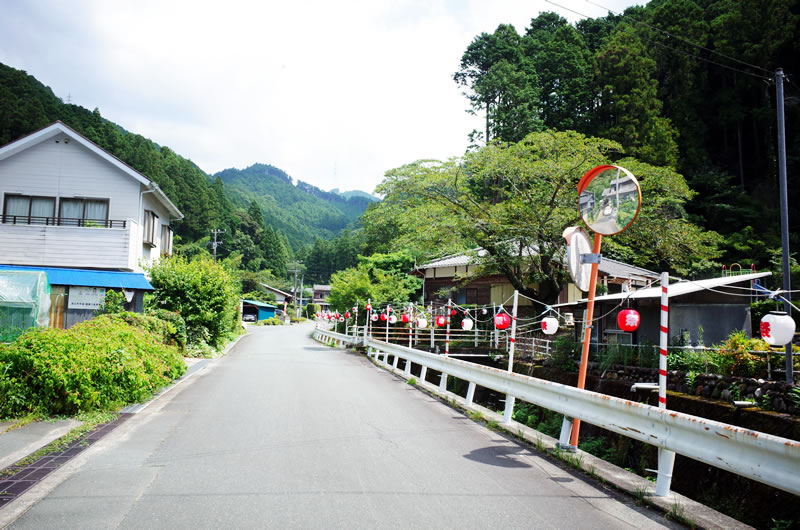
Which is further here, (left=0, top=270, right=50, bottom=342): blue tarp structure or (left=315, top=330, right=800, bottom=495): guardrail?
(left=0, top=270, right=50, bottom=342): blue tarp structure

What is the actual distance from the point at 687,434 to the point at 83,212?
2292cm

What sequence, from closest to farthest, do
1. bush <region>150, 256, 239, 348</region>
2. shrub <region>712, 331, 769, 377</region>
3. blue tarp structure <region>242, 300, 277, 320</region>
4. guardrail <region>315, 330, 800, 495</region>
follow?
guardrail <region>315, 330, 800, 495</region>, shrub <region>712, 331, 769, 377</region>, bush <region>150, 256, 239, 348</region>, blue tarp structure <region>242, 300, 277, 320</region>

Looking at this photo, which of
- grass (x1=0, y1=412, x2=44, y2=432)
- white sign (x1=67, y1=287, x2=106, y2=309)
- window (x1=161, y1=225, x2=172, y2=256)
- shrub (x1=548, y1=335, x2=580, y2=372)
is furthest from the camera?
window (x1=161, y1=225, x2=172, y2=256)

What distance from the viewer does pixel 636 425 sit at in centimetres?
546

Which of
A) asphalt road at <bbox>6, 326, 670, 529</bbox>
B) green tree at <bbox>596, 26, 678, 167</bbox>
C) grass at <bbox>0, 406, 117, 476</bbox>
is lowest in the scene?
grass at <bbox>0, 406, 117, 476</bbox>

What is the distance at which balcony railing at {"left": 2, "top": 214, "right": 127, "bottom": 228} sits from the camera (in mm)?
21344

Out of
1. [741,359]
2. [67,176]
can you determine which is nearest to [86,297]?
[67,176]

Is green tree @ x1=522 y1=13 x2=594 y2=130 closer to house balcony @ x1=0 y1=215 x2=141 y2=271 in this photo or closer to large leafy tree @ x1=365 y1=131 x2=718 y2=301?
large leafy tree @ x1=365 y1=131 x2=718 y2=301

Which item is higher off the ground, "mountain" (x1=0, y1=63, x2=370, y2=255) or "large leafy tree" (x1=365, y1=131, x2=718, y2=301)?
"mountain" (x1=0, y1=63, x2=370, y2=255)

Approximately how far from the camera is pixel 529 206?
19.3 metres

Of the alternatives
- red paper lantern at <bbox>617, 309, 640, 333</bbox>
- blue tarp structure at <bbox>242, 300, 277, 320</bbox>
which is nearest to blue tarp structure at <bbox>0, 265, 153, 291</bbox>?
red paper lantern at <bbox>617, 309, 640, 333</bbox>

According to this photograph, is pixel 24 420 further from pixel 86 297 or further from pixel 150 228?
pixel 150 228

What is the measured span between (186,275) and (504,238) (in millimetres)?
11515

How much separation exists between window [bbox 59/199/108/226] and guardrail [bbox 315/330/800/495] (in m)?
19.5
